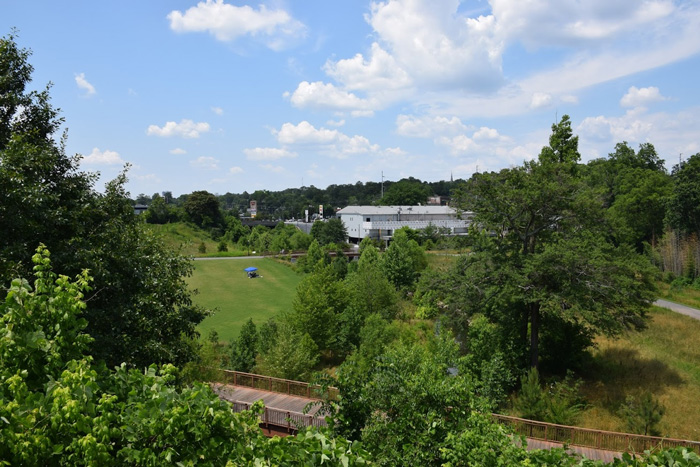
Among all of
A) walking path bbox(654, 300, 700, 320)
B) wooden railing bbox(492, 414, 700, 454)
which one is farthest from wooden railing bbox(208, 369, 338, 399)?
walking path bbox(654, 300, 700, 320)

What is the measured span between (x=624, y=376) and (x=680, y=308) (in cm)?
2084

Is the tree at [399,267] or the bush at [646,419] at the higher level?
the tree at [399,267]

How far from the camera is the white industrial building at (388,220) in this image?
81.6 metres

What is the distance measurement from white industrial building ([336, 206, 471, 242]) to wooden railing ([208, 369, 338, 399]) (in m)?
59.4

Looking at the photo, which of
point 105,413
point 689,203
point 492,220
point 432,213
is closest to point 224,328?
point 492,220

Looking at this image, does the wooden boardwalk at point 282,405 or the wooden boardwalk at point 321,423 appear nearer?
the wooden boardwalk at point 321,423

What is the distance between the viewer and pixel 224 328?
3591cm

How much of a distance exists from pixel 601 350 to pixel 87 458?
28.8 metres

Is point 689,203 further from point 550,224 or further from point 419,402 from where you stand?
point 419,402

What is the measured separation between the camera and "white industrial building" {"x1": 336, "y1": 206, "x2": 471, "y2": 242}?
81.6 meters

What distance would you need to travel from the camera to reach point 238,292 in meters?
49.9

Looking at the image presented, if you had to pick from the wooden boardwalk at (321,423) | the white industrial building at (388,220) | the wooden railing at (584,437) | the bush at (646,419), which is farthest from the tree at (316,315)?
the white industrial building at (388,220)

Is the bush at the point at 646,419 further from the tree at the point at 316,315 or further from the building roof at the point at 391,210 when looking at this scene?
the building roof at the point at 391,210

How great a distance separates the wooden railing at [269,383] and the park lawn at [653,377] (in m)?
11.6
